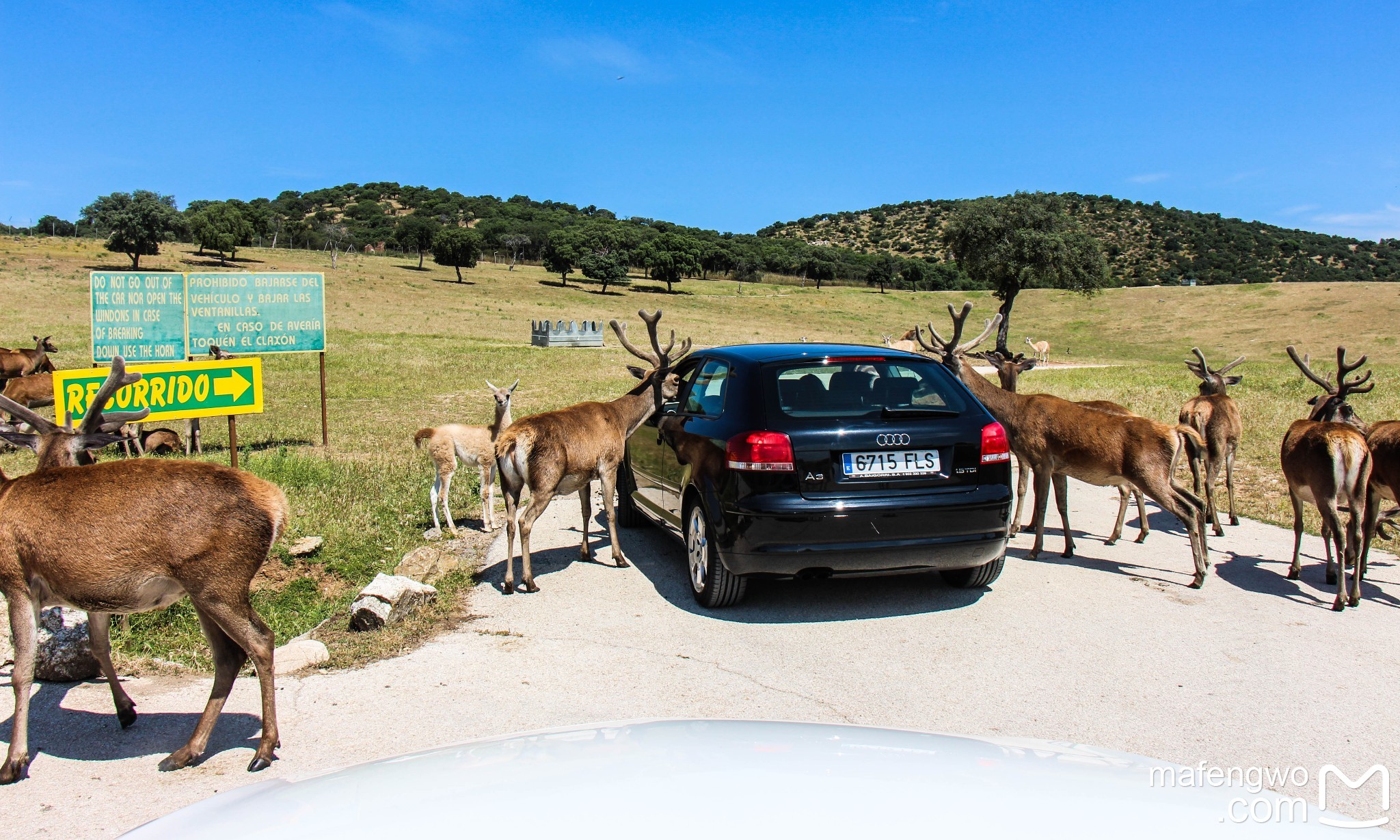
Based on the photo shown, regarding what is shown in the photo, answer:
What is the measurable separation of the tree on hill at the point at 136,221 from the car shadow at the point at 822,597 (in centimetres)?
6703

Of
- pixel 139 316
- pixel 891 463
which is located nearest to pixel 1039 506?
pixel 891 463

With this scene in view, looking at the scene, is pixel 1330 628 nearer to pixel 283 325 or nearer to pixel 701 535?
pixel 701 535

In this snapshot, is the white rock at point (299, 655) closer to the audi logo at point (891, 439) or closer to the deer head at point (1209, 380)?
the audi logo at point (891, 439)

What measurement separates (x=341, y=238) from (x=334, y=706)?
10481 cm

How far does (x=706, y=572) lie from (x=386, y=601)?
86.1 inches

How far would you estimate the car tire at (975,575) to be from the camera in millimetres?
6891

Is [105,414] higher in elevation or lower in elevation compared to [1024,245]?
lower

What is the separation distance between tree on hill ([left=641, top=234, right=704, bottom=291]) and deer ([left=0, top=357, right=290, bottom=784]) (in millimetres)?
78122

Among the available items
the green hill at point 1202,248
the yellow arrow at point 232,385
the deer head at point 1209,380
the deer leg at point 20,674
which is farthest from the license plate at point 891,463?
the green hill at point 1202,248

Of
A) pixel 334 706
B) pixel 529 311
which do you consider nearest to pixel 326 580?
pixel 334 706

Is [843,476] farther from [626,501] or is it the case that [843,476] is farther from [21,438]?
[21,438]

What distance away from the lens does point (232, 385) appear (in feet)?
37.2

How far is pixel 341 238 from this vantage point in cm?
10081
